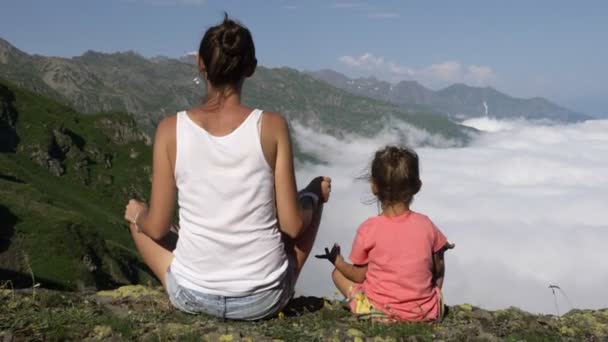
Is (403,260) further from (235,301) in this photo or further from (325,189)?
(235,301)

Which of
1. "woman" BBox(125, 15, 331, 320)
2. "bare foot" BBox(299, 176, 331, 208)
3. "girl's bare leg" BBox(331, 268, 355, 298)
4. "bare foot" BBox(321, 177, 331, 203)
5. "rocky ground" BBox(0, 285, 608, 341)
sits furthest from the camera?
"girl's bare leg" BBox(331, 268, 355, 298)

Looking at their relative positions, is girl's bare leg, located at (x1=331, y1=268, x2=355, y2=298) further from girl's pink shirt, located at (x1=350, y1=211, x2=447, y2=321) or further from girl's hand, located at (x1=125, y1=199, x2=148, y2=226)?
girl's hand, located at (x1=125, y1=199, x2=148, y2=226)

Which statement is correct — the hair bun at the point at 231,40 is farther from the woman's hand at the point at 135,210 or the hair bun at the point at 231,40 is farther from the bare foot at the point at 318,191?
the woman's hand at the point at 135,210

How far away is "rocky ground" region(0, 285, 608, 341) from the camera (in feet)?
25.5

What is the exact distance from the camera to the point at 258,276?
25.8ft

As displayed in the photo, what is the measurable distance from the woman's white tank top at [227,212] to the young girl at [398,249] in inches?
50.1

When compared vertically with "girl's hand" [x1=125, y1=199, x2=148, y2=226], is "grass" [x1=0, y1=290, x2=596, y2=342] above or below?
below

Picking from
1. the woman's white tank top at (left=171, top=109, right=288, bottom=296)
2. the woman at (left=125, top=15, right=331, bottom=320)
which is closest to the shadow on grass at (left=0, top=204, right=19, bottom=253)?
the woman at (left=125, top=15, right=331, bottom=320)

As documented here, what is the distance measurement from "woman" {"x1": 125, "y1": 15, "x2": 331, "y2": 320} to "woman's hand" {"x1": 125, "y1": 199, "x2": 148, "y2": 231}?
6.4 inches

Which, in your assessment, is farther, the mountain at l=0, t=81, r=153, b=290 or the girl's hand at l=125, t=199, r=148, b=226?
the mountain at l=0, t=81, r=153, b=290

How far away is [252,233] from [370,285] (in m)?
2.17

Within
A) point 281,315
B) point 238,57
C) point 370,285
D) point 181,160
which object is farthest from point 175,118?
point 370,285

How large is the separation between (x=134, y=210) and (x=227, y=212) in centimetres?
167

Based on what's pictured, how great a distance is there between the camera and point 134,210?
8602mm
